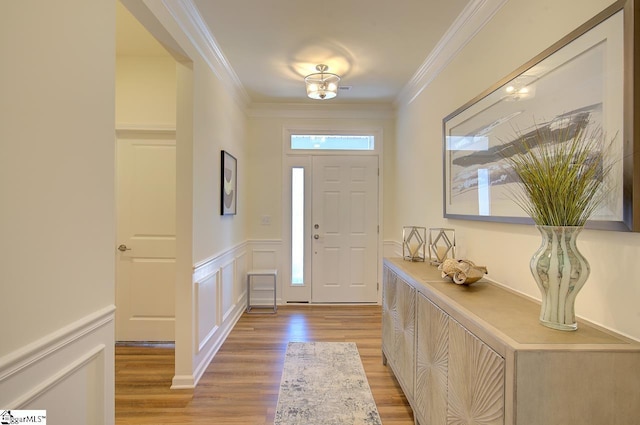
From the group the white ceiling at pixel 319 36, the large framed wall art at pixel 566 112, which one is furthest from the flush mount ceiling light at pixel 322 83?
the large framed wall art at pixel 566 112

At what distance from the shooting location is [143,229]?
116 inches

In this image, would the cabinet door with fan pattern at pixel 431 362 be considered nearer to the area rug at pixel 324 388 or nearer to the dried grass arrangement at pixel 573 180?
the area rug at pixel 324 388

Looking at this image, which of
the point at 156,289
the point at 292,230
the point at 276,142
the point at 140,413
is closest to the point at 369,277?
the point at 292,230

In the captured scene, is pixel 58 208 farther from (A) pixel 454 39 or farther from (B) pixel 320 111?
(B) pixel 320 111

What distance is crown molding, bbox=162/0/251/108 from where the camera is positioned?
1989 millimetres

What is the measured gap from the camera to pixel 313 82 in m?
2.97

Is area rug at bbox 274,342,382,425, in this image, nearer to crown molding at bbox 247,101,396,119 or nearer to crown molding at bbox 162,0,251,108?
crown molding at bbox 162,0,251,108

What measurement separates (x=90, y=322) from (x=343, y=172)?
3.45m

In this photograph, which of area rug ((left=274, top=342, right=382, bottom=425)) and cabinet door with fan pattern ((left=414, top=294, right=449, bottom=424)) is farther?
area rug ((left=274, top=342, right=382, bottom=425))

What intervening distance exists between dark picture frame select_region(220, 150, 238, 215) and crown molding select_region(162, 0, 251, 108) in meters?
0.76

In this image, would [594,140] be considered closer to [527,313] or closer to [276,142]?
[527,313]

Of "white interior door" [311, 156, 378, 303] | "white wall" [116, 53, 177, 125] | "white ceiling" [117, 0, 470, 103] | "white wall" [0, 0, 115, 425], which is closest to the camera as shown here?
"white wall" [0, 0, 115, 425]

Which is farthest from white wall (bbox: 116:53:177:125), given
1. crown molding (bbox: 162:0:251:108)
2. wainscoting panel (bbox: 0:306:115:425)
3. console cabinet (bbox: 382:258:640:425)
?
console cabinet (bbox: 382:258:640:425)

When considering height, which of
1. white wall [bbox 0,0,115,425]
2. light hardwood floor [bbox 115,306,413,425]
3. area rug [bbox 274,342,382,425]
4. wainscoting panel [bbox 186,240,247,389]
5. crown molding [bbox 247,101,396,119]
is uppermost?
crown molding [bbox 247,101,396,119]
